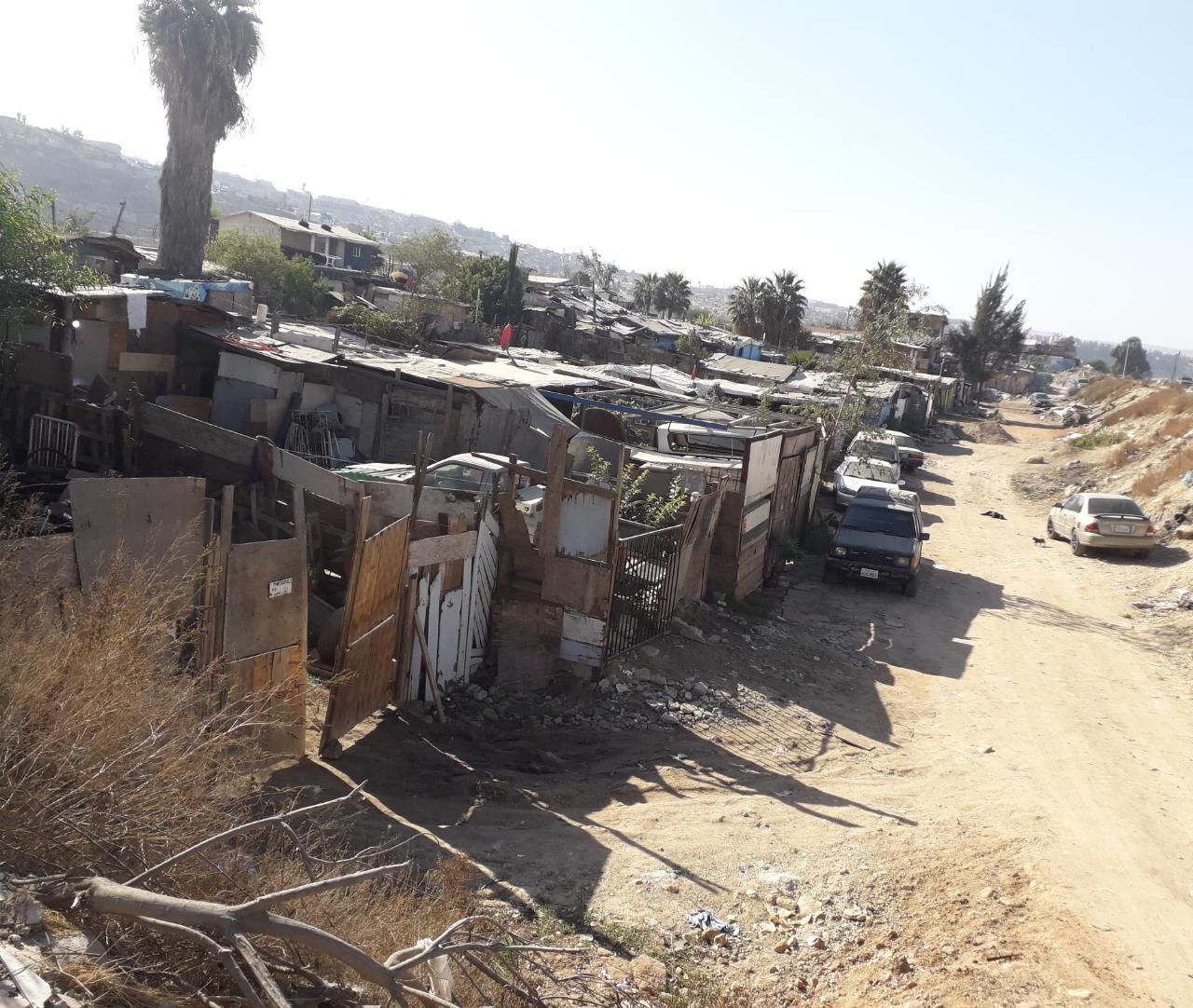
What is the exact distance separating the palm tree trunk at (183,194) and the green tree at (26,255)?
23.2 meters

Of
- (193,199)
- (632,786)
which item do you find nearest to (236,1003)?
(632,786)

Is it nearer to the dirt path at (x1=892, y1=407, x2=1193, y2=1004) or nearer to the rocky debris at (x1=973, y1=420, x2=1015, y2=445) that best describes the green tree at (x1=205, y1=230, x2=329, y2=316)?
the dirt path at (x1=892, y1=407, x2=1193, y2=1004)

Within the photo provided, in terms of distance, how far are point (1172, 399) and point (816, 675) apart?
43.9 metres

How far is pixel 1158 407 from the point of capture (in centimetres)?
4597

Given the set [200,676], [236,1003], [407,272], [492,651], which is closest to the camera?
[236,1003]

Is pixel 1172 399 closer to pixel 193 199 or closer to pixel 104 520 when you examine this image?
pixel 193 199

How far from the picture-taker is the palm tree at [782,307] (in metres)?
57.3

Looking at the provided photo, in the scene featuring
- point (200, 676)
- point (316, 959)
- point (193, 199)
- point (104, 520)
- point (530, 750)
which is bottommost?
point (530, 750)

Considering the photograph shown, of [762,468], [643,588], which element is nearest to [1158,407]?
[762,468]

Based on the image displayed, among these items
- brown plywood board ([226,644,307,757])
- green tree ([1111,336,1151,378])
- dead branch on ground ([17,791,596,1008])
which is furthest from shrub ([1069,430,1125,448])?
green tree ([1111,336,1151,378])

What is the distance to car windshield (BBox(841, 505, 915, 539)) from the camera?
16.5 metres

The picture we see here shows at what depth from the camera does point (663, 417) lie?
17547 mm

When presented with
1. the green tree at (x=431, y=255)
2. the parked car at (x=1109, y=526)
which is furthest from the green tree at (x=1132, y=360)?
the parked car at (x=1109, y=526)

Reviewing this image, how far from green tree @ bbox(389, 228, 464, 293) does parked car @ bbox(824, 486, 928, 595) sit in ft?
122
